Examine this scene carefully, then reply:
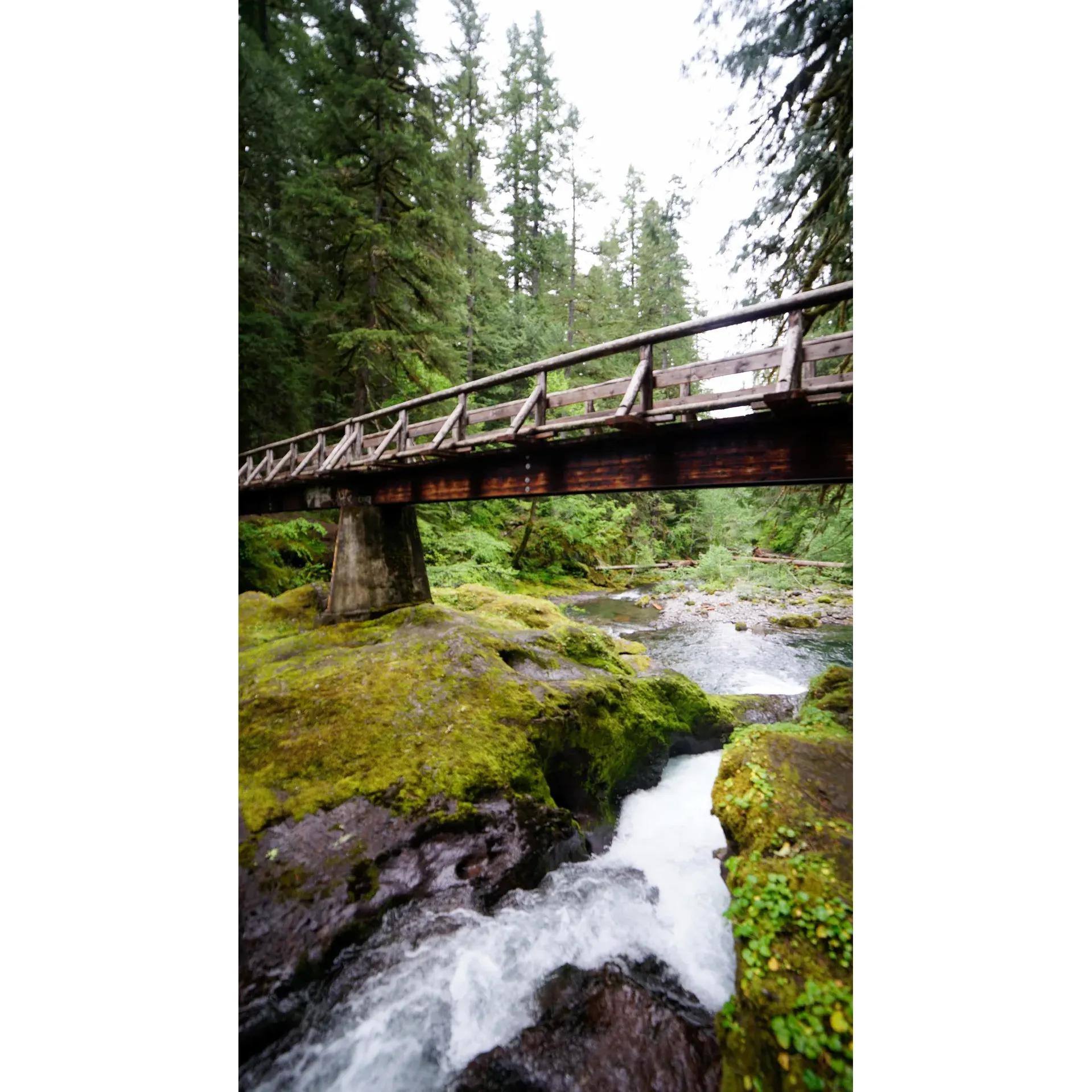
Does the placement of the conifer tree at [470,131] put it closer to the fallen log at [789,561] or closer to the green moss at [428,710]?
the green moss at [428,710]

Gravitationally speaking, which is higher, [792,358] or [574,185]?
[574,185]

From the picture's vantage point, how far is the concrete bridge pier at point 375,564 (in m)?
4.98

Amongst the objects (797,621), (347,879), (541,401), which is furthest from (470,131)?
(797,621)

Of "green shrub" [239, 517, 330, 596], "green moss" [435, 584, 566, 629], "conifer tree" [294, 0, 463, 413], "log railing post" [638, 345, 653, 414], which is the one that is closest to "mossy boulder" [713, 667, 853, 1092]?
"log railing post" [638, 345, 653, 414]

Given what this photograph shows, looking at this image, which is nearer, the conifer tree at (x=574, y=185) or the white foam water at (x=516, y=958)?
the white foam water at (x=516, y=958)

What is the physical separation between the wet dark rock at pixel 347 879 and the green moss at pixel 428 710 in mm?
125

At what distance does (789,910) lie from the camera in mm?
2012

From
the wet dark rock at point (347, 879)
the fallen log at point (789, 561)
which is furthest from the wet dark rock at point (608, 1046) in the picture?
the fallen log at point (789, 561)

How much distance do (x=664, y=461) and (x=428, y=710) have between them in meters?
2.49

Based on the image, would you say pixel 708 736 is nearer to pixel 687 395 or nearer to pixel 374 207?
pixel 687 395
